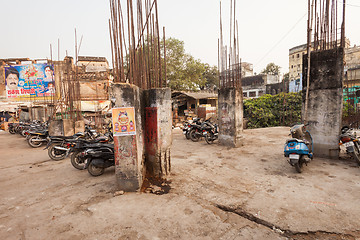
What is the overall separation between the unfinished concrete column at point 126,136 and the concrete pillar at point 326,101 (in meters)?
5.09

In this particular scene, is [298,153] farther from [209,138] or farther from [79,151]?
[79,151]

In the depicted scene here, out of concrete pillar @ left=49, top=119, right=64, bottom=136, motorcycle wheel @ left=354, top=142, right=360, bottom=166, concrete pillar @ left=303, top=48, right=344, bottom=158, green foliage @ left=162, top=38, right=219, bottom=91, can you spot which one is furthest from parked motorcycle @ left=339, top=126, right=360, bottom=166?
green foliage @ left=162, top=38, right=219, bottom=91

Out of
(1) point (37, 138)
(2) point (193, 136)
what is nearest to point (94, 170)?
(2) point (193, 136)

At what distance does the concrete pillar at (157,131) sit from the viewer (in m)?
4.10

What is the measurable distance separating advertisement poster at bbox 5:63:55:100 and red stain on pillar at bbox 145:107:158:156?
76.8 feet

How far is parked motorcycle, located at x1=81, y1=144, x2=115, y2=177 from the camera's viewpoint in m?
4.54

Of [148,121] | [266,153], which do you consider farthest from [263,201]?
[266,153]

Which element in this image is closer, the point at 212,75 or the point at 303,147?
the point at 303,147

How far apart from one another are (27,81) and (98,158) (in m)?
24.8

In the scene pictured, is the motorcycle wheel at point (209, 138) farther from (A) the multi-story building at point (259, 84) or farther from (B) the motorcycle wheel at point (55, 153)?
(A) the multi-story building at point (259, 84)

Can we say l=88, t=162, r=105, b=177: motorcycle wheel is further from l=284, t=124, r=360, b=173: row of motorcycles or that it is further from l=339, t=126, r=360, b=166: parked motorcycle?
l=339, t=126, r=360, b=166: parked motorcycle

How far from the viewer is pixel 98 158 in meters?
4.63

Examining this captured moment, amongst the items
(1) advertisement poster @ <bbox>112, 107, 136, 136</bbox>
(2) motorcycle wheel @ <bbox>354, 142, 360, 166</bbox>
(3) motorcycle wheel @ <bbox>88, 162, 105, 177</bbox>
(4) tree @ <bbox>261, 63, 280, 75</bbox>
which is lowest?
(3) motorcycle wheel @ <bbox>88, 162, 105, 177</bbox>

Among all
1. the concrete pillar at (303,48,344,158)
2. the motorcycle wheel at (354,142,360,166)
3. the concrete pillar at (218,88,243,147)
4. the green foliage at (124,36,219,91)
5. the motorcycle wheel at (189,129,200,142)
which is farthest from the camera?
the green foliage at (124,36,219,91)
